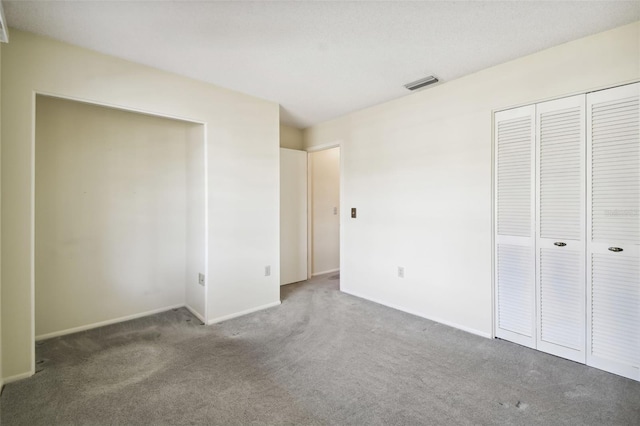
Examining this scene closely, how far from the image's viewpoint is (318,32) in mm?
2123

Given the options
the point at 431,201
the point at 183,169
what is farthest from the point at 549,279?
the point at 183,169

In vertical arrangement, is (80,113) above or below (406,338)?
above

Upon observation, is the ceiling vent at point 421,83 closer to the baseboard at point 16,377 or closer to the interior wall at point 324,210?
the interior wall at point 324,210

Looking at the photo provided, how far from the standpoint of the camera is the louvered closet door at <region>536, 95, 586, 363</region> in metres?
2.29

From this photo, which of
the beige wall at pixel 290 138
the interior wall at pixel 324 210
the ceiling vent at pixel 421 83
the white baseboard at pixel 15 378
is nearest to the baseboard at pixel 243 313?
the white baseboard at pixel 15 378

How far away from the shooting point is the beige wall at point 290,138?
15.1ft

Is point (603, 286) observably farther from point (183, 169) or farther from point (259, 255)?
point (183, 169)

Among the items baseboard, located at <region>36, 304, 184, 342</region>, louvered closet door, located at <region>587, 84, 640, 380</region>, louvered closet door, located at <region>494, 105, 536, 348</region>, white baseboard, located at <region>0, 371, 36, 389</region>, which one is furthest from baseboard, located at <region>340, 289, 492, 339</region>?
white baseboard, located at <region>0, 371, 36, 389</region>

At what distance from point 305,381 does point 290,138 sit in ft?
11.6

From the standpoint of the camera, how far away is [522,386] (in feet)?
6.63

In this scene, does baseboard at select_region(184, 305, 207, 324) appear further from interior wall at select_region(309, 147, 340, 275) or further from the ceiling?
the ceiling

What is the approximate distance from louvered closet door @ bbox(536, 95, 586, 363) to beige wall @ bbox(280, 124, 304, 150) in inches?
125

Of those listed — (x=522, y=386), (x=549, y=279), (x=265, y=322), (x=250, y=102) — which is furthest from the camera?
(x=250, y=102)

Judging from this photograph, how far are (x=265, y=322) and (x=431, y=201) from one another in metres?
2.18
